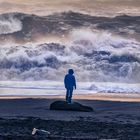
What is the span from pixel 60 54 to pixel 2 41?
4.93 meters

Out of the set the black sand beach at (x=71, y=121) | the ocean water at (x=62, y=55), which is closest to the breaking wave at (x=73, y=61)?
the ocean water at (x=62, y=55)

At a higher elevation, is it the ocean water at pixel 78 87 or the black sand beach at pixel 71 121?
the ocean water at pixel 78 87

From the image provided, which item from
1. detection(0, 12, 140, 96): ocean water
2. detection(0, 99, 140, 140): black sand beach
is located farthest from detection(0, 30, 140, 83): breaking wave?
detection(0, 99, 140, 140): black sand beach

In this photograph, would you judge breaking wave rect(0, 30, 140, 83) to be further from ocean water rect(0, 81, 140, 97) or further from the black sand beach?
the black sand beach

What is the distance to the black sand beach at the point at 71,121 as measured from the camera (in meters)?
13.1

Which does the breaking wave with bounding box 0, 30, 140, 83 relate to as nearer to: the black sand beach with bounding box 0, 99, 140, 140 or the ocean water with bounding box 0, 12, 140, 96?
the ocean water with bounding box 0, 12, 140, 96

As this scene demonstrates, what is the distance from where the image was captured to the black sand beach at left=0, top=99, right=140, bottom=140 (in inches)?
516

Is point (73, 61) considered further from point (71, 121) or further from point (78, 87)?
point (71, 121)

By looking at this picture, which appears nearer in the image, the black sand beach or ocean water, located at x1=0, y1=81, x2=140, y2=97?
the black sand beach

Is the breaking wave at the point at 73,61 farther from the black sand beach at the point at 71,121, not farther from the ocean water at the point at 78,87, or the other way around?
the black sand beach at the point at 71,121

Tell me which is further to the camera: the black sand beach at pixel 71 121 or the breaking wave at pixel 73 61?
the breaking wave at pixel 73 61

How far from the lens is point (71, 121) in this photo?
54.4 feet

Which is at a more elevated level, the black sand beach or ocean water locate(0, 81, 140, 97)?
ocean water locate(0, 81, 140, 97)

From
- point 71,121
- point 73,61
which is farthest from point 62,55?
point 71,121
